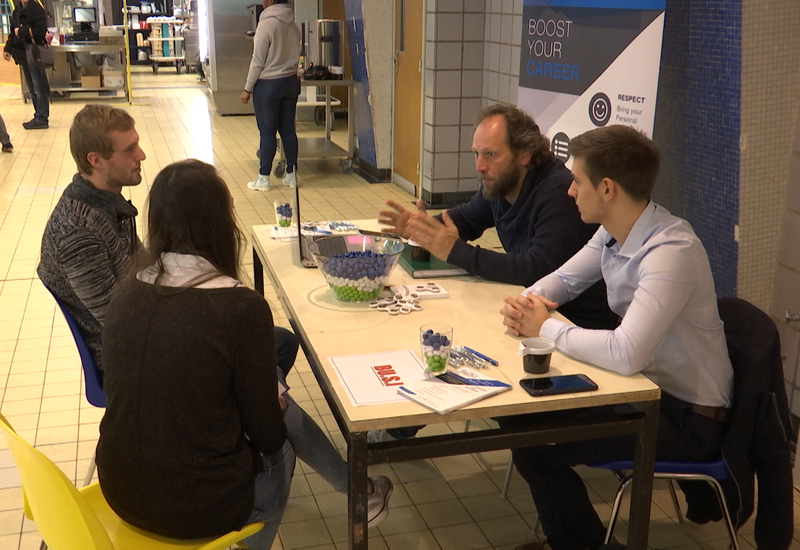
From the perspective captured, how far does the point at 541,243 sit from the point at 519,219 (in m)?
0.18

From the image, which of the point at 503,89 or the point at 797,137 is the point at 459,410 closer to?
the point at 797,137

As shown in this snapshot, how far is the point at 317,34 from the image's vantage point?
7.35 m

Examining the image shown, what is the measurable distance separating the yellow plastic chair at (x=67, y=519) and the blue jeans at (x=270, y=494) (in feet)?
0.33

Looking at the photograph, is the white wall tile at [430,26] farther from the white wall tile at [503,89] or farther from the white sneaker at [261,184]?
the white sneaker at [261,184]

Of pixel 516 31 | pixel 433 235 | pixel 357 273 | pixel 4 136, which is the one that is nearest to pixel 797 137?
pixel 433 235

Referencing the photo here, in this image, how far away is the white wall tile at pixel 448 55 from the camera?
6016 mm

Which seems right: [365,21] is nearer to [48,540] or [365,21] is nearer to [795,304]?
[795,304]

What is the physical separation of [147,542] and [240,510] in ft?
0.66

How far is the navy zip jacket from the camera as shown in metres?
2.44

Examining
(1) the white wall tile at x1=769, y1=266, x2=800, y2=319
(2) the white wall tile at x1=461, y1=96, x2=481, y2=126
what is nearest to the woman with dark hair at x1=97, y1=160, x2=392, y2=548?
(1) the white wall tile at x1=769, y1=266, x2=800, y2=319

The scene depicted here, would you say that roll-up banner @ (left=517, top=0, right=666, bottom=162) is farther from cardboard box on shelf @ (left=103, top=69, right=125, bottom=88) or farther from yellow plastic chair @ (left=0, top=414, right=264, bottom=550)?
cardboard box on shelf @ (left=103, top=69, right=125, bottom=88)

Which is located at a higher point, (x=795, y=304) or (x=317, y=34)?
(x=317, y=34)

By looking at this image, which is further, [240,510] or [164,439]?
[240,510]

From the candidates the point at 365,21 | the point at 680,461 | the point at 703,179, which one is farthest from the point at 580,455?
the point at 365,21
